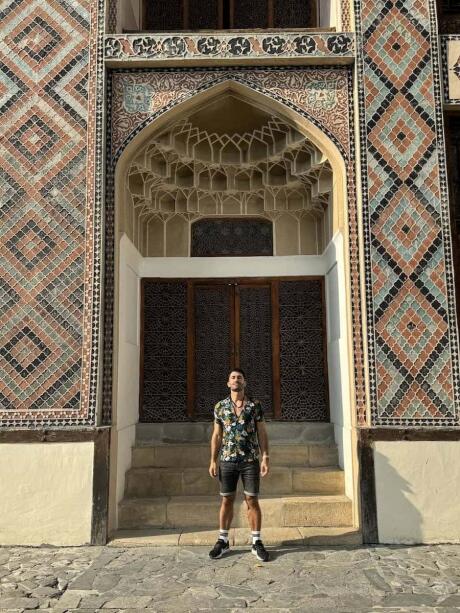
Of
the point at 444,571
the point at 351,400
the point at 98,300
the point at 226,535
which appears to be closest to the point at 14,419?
the point at 98,300

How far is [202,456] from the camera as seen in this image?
5.66 m

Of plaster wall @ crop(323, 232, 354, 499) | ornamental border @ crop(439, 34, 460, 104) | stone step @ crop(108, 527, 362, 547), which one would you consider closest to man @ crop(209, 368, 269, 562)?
stone step @ crop(108, 527, 362, 547)

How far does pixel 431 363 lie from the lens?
4.69m

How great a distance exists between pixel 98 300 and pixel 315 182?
255 centimetres

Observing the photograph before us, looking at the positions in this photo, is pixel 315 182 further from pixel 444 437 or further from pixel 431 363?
pixel 444 437

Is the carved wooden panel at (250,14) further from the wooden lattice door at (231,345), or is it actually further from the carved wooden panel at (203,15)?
the wooden lattice door at (231,345)

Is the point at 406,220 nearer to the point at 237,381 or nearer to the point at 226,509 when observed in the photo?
the point at 237,381

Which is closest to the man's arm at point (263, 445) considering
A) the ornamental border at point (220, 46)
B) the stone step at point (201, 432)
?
the stone step at point (201, 432)

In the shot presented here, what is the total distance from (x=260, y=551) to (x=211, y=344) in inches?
101

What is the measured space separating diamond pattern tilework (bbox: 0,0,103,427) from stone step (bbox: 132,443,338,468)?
120 cm

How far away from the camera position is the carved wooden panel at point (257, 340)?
6152mm

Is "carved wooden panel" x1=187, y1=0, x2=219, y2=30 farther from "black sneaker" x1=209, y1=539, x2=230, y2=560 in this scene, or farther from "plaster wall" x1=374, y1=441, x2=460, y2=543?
"black sneaker" x1=209, y1=539, x2=230, y2=560

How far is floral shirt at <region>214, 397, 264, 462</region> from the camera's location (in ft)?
13.6

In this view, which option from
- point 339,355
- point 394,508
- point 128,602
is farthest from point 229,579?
point 339,355
